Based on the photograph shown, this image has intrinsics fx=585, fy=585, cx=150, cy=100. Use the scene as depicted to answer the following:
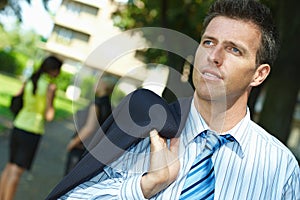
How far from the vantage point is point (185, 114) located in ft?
8.03

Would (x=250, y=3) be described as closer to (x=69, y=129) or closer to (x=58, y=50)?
(x=58, y=50)

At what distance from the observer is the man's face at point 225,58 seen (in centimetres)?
237

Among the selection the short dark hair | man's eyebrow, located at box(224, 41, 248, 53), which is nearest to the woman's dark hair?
the short dark hair

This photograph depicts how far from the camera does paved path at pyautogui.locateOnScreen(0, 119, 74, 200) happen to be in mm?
8828

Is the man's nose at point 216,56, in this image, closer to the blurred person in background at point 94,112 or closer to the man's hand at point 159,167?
the man's hand at point 159,167

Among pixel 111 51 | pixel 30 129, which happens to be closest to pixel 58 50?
pixel 30 129

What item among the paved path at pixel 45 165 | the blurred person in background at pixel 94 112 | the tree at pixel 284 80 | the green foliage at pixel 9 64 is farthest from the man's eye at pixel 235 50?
the green foliage at pixel 9 64

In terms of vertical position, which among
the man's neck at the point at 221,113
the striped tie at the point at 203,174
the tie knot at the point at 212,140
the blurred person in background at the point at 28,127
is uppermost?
the man's neck at the point at 221,113

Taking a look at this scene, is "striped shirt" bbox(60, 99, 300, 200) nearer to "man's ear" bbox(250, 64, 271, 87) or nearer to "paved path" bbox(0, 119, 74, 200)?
"man's ear" bbox(250, 64, 271, 87)

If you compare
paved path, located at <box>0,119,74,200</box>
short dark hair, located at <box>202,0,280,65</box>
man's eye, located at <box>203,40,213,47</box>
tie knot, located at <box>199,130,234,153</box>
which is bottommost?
paved path, located at <box>0,119,74,200</box>

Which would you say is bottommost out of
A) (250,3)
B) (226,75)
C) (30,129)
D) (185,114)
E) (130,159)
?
(30,129)

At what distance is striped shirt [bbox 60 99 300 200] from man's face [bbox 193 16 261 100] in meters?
0.15

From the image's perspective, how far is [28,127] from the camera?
6.57 meters

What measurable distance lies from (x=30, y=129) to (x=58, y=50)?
5194 millimetres
